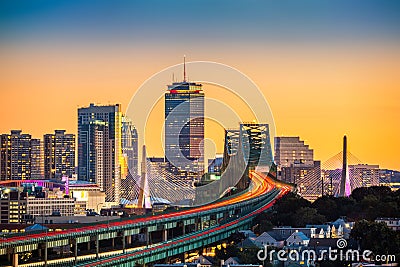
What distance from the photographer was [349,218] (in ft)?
229

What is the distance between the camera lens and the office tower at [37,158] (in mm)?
152250

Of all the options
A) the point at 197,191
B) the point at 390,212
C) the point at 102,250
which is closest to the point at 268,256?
the point at 102,250

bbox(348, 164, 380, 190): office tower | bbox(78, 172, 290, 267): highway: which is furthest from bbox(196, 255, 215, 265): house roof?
bbox(348, 164, 380, 190): office tower

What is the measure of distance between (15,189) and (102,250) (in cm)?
6642

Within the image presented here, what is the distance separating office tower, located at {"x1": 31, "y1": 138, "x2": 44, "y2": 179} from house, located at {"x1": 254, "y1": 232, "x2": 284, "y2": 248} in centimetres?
9357

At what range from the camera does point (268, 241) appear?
192ft

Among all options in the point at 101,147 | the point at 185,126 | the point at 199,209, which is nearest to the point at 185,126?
the point at 185,126

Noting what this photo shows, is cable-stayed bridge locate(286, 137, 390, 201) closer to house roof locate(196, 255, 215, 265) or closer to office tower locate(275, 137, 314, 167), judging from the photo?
office tower locate(275, 137, 314, 167)

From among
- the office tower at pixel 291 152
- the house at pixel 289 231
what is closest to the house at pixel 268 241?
the house at pixel 289 231

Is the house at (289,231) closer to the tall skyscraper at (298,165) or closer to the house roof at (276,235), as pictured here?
the house roof at (276,235)

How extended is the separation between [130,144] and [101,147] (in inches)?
152

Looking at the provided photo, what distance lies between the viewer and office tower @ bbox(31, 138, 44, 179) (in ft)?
500

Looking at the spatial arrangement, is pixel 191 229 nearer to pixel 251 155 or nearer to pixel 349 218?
pixel 349 218

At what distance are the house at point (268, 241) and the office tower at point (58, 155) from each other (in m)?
93.2
